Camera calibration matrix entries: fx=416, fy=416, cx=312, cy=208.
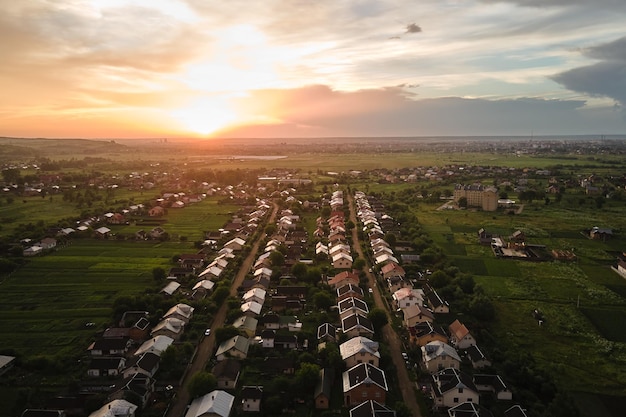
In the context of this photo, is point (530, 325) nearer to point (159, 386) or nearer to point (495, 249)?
point (495, 249)

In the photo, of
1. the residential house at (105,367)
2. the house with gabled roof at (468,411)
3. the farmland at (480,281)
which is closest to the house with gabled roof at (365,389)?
the house with gabled roof at (468,411)

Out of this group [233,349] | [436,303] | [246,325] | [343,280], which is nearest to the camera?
[233,349]

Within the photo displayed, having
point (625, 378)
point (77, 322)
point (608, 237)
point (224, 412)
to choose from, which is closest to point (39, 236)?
point (77, 322)

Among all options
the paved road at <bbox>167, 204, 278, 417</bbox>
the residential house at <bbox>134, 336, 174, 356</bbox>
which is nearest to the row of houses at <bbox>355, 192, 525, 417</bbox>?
the paved road at <bbox>167, 204, 278, 417</bbox>

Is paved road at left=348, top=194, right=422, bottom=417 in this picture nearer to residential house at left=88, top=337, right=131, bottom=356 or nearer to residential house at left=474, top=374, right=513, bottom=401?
residential house at left=474, top=374, right=513, bottom=401

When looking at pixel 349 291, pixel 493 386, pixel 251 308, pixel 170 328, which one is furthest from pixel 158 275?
pixel 493 386

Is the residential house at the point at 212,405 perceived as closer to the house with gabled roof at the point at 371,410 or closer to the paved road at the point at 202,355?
the paved road at the point at 202,355

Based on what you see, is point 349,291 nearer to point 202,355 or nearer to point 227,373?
point 202,355
